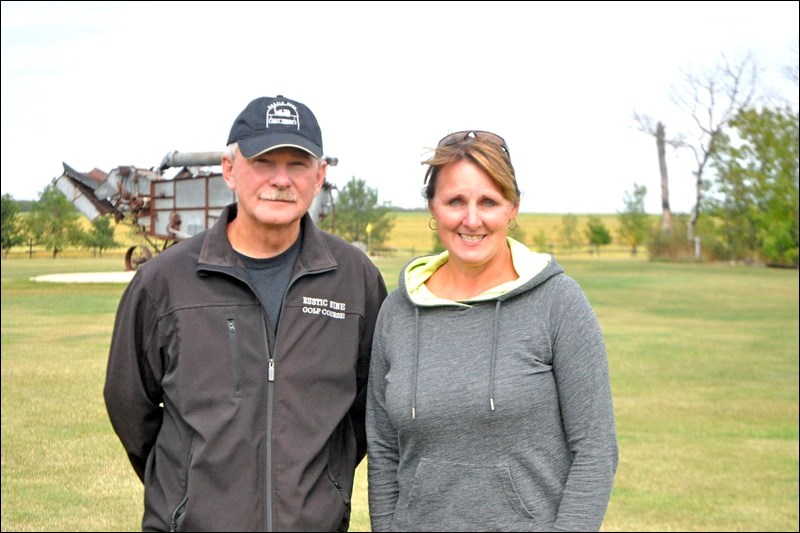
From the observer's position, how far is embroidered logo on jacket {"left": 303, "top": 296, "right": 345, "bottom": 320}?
2877 mm

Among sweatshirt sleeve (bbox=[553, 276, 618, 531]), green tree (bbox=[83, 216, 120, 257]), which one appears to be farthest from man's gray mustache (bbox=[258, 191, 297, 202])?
green tree (bbox=[83, 216, 120, 257])

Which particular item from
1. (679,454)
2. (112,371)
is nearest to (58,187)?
(112,371)

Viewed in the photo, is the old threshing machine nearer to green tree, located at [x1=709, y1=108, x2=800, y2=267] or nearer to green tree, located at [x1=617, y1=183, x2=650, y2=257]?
green tree, located at [x1=709, y1=108, x2=800, y2=267]

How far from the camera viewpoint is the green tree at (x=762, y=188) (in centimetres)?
3020

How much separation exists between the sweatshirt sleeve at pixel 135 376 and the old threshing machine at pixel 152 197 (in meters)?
3.85

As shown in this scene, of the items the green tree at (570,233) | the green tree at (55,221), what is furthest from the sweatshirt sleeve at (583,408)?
the green tree at (570,233)

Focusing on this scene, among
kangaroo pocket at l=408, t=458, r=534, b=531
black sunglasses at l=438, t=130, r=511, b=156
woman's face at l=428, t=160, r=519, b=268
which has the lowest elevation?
kangaroo pocket at l=408, t=458, r=534, b=531

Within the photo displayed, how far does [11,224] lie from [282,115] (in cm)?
660

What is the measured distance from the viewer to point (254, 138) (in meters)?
2.79

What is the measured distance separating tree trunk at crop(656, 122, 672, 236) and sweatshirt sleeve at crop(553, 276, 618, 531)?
45.0 meters

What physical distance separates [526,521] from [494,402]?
1.09ft

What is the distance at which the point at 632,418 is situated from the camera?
42.0ft

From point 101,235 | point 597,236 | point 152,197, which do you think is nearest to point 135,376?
point 152,197

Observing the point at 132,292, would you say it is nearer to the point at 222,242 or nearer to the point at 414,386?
the point at 222,242
